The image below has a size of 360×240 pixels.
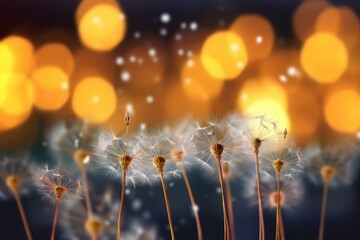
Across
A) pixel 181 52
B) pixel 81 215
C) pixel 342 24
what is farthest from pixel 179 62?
pixel 81 215

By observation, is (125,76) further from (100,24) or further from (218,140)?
(218,140)

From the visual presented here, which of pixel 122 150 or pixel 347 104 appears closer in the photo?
pixel 122 150

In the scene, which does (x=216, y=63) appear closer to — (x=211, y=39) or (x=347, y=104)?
(x=211, y=39)

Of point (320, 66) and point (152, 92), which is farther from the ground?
point (320, 66)

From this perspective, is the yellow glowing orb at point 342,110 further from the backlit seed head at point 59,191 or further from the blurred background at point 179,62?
the backlit seed head at point 59,191

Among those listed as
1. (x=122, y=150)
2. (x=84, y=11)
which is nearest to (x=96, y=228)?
(x=122, y=150)

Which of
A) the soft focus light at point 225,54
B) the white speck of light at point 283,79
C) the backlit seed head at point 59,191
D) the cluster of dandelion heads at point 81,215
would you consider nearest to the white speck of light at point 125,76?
the soft focus light at point 225,54
